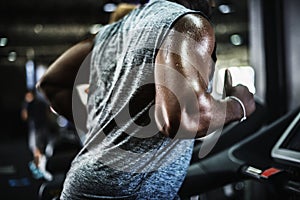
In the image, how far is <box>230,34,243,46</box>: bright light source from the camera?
541 inches

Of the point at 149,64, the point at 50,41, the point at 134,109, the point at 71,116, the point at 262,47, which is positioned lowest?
the point at 50,41

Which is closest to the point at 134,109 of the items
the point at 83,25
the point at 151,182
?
the point at 151,182

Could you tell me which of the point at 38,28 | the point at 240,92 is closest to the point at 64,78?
the point at 240,92

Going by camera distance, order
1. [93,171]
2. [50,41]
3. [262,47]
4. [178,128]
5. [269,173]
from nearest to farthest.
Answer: [178,128]
[93,171]
[269,173]
[262,47]
[50,41]

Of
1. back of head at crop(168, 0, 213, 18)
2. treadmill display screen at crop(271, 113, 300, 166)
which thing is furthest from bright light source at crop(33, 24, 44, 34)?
back of head at crop(168, 0, 213, 18)

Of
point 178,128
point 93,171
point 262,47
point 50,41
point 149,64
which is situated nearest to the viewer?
point 178,128

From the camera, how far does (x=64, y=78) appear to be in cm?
187

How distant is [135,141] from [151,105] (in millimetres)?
119

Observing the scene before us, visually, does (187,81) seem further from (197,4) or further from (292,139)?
(292,139)

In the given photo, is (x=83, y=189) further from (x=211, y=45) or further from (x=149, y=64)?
(x=211, y=45)

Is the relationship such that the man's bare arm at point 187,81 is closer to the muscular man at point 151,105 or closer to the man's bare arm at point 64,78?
the muscular man at point 151,105

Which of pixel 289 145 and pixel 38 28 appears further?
pixel 38 28

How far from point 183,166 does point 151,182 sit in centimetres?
11

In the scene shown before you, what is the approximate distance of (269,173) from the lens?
185 cm
